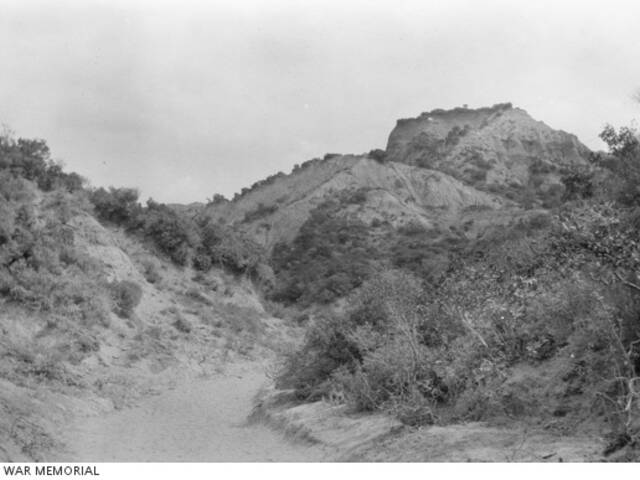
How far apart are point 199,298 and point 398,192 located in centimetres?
4389

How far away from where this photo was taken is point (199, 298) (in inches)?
1133

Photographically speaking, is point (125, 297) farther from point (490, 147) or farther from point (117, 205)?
point (490, 147)

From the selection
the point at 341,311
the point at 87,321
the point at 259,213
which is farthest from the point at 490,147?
the point at 341,311

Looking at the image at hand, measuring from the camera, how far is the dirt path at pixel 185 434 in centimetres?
991

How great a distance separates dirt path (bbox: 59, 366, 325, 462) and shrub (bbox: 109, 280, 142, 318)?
5.44 m

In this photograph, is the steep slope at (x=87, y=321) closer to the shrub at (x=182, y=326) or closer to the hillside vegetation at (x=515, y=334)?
the shrub at (x=182, y=326)

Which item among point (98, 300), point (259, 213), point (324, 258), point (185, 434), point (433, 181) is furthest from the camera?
point (259, 213)

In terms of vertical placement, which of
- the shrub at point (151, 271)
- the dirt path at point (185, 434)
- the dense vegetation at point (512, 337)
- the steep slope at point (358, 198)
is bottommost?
the dirt path at point (185, 434)

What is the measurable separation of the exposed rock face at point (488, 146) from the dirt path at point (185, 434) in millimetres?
64327

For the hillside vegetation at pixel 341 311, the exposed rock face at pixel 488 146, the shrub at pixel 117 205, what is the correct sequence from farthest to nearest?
the exposed rock face at pixel 488 146 → the shrub at pixel 117 205 → the hillside vegetation at pixel 341 311

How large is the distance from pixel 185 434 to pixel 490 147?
7869 centimetres

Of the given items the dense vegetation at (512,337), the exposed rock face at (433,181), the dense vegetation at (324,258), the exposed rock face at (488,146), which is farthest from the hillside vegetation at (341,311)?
the exposed rock face at (488,146)

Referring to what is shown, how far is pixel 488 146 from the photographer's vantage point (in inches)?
3356

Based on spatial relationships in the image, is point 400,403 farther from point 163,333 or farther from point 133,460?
point 163,333
